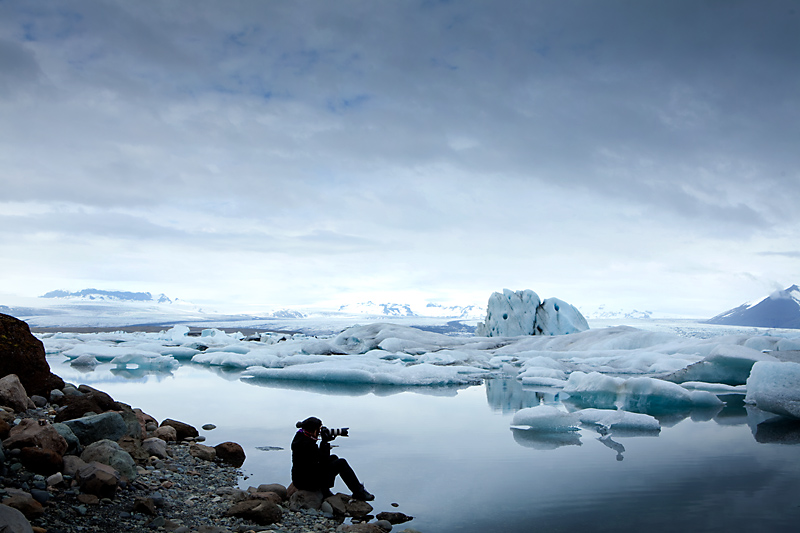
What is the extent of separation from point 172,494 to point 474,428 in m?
4.03

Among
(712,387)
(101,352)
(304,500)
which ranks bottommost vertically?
(101,352)

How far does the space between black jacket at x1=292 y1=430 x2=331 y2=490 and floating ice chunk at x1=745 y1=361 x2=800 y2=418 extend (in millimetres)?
6493

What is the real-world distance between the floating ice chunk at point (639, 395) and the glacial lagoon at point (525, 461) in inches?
10.4

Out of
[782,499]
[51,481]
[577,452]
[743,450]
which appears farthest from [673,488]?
[51,481]

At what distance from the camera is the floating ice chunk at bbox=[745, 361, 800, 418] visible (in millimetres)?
6906

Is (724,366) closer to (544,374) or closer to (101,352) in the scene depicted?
(544,374)

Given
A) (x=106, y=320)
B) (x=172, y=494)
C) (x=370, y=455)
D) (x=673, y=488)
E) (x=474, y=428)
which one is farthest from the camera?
(x=106, y=320)

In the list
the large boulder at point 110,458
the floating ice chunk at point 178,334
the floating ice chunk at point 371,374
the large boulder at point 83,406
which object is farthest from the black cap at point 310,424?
the floating ice chunk at point 178,334

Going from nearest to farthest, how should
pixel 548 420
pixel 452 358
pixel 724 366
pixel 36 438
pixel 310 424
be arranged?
1. pixel 36 438
2. pixel 310 424
3. pixel 548 420
4. pixel 724 366
5. pixel 452 358

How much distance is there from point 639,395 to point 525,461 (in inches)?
167

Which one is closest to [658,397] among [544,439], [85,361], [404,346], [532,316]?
[544,439]

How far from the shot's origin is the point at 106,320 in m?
64.2

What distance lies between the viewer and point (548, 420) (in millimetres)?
6320

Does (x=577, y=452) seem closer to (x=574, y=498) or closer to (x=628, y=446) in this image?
(x=628, y=446)
